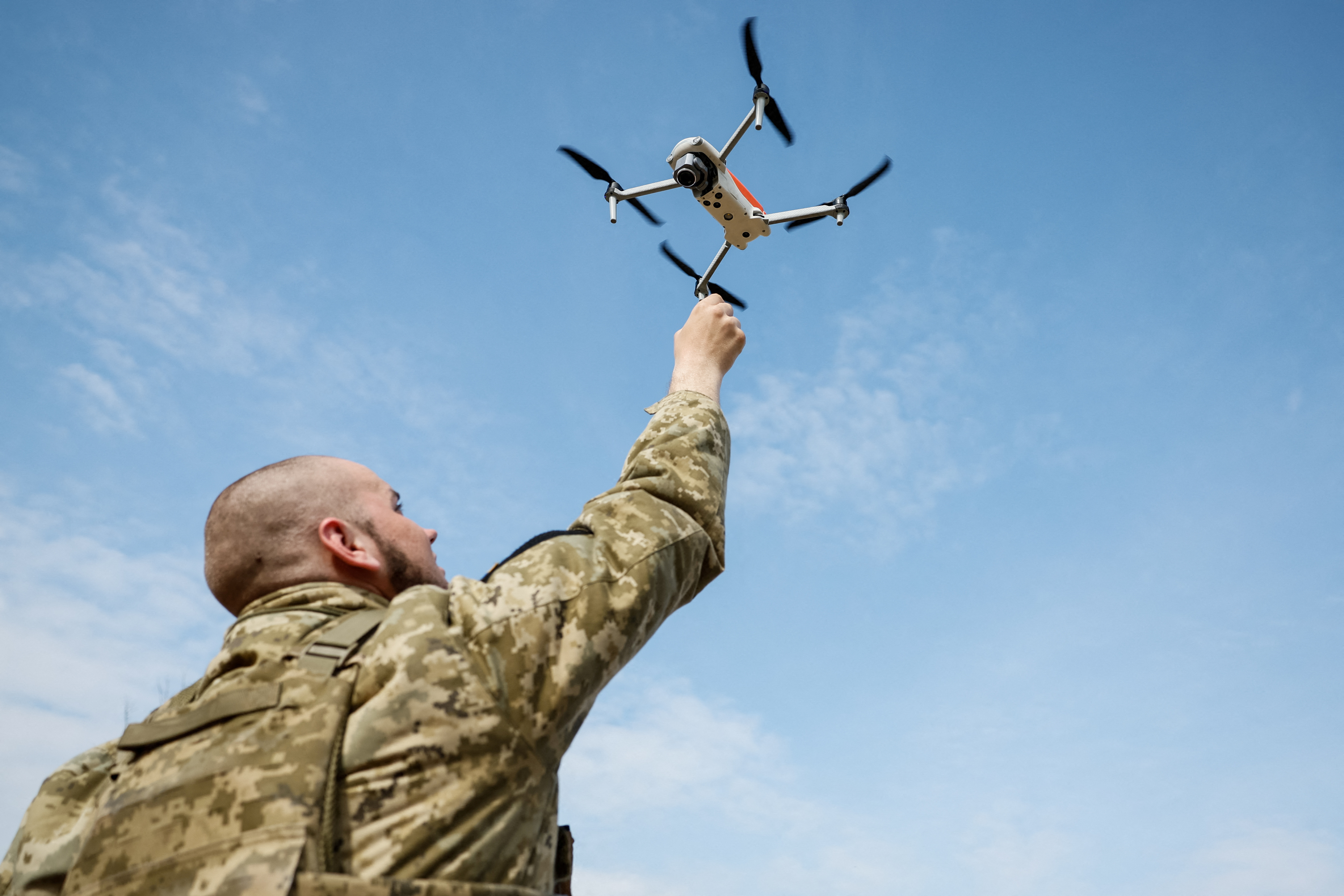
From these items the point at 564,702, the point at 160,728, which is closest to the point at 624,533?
the point at 564,702

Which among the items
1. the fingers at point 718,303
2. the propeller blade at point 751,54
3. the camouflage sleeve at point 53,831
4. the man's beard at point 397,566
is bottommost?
the camouflage sleeve at point 53,831

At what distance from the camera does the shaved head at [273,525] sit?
486 centimetres

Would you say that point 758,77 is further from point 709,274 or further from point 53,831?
point 53,831

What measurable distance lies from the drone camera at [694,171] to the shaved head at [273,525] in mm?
12155

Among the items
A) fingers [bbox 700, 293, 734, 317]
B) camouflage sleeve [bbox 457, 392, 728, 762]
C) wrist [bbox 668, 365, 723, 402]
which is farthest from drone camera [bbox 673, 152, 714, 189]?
camouflage sleeve [bbox 457, 392, 728, 762]

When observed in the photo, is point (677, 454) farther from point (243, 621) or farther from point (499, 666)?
point (243, 621)

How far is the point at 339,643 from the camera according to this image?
3.75 m

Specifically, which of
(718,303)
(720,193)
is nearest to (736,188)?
(720,193)

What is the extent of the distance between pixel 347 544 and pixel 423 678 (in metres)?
1.61

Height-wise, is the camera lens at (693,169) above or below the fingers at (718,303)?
above

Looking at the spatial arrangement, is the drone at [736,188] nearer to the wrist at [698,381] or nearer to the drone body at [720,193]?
the drone body at [720,193]

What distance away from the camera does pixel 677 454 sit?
192 inches

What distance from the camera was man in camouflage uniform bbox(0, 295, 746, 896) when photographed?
338 cm

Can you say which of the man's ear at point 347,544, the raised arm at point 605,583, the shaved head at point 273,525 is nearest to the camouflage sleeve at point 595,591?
the raised arm at point 605,583
